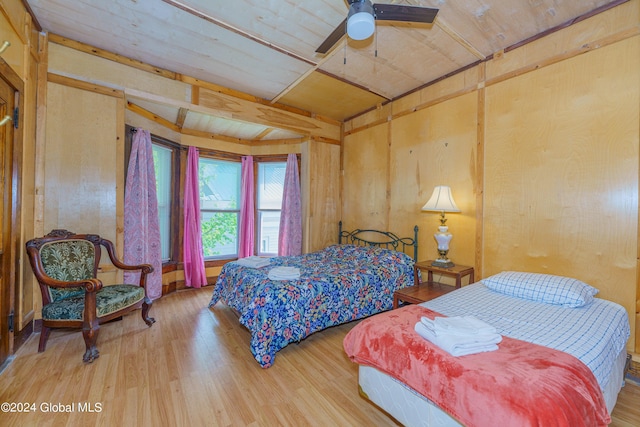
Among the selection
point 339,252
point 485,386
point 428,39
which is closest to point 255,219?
point 339,252

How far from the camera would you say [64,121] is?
269 cm

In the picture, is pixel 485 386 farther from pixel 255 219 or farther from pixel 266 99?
pixel 255 219

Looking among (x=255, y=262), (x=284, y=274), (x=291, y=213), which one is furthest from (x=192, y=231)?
(x=284, y=274)

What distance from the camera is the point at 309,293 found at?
251 cm

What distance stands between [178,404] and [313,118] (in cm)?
404

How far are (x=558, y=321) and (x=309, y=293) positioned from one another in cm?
181

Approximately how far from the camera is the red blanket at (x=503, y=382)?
104cm

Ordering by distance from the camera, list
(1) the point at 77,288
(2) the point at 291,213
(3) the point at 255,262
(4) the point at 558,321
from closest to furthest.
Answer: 1. (4) the point at 558,321
2. (1) the point at 77,288
3. (3) the point at 255,262
4. (2) the point at 291,213

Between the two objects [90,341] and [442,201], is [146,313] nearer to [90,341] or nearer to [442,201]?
[90,341]

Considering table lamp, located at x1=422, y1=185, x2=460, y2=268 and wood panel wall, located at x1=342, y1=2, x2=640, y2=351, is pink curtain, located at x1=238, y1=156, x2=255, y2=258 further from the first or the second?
table lamp, located at x1=422, y1=185, x2=460, y2=268

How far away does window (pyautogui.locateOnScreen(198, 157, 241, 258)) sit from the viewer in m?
4.82

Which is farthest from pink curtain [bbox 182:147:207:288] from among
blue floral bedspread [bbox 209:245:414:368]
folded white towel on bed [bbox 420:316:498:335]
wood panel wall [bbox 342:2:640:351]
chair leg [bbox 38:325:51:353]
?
folded white towel on bed [bbox 420:316:498:335]

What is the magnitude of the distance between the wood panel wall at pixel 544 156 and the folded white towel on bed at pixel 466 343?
1.58 metres

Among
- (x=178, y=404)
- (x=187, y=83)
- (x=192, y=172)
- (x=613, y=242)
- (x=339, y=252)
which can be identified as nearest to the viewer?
(x=178, y=404)
